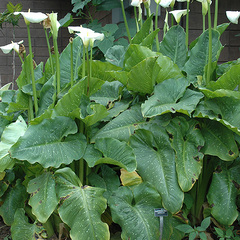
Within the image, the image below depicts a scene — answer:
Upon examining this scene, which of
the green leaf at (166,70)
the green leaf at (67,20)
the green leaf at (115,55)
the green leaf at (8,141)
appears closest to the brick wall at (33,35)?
the green leaf at (67,20)

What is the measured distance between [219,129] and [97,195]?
0.68 m

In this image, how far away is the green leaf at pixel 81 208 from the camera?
1475mm

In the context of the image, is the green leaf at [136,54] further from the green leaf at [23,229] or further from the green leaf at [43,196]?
the green leaf at [23,229]

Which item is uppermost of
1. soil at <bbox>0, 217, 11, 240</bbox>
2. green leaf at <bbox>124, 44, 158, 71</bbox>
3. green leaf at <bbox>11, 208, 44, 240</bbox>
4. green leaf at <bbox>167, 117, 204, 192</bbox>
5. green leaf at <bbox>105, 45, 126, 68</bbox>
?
green leaf at <bbox>124, 44, 158, 71</bbox>

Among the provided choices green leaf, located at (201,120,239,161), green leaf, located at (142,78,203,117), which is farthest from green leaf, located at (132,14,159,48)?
green leaf, located at (201,120,239,161)

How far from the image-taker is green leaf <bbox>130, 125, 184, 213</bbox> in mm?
1540

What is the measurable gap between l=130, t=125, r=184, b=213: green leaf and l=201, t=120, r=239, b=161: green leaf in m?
0.19

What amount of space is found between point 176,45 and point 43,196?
44.8 inches

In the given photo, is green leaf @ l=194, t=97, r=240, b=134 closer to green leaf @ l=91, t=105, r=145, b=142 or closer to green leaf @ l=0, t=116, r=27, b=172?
green leaf @ l=91, t=105, r=145, b=142

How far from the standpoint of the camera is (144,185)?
158 cm

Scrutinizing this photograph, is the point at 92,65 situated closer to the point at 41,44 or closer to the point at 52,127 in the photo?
the point at 52,127

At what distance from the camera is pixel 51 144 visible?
1611 mm

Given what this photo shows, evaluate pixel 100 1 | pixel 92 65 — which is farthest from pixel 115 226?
pixel 100 1

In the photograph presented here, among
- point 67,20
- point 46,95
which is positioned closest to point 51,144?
point 46,95
